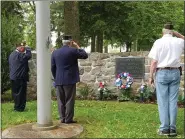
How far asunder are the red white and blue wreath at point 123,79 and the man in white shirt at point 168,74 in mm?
4518

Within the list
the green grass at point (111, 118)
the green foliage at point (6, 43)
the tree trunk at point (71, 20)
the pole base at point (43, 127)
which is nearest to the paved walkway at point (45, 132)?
the pole base at point (43, 127)

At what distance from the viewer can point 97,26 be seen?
2214 cm

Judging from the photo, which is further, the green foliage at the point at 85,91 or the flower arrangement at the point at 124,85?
the green foliage at the point at 85,91

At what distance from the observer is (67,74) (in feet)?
22.7

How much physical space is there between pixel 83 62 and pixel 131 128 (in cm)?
496

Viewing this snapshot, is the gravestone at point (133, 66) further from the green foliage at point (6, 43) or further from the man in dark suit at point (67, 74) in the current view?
the man in dark suit at point (67, 74)

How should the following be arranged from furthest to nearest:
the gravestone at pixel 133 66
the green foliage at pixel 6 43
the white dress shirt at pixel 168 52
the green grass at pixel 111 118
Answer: the green foliage at pixel 6 43 → the gravestone at pixel 133 66 → the green grass at pixel 111 118 → the white dress shirt at pixel 168 52

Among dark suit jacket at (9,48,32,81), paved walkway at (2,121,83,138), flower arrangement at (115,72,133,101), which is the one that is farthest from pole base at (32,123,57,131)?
flower arrangement at (115,72,133,101)

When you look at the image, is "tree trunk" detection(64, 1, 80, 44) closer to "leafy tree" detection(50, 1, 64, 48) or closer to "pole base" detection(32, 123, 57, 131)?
"pole base" detection(32, 123, 57, 131)

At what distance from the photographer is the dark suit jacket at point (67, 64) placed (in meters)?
6.92

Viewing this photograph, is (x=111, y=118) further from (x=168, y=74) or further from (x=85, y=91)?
(x=85, y=91)

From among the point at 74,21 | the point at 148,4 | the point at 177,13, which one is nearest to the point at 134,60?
the point at 74,21

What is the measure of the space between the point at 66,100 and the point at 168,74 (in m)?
2.06

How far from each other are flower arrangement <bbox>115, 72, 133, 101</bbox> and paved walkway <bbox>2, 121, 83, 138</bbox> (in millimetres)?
4039
